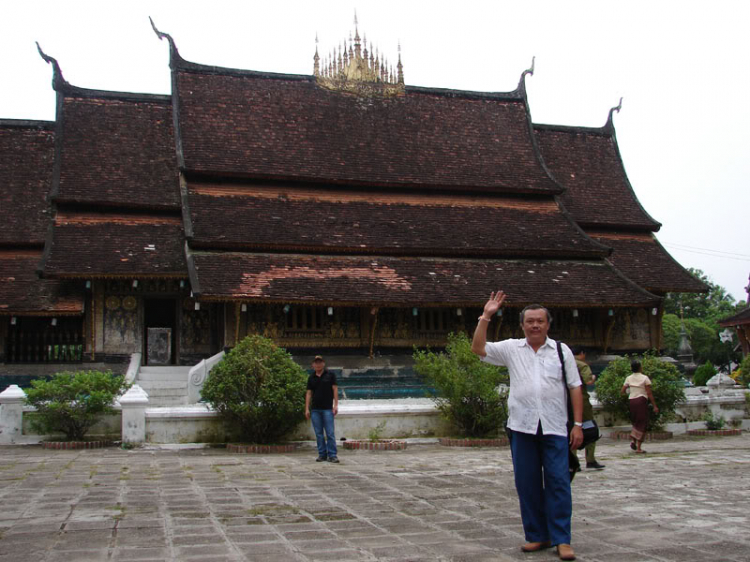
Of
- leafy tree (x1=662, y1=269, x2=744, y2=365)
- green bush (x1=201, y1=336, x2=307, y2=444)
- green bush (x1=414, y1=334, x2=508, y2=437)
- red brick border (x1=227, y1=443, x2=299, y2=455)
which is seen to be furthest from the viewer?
leafy tree (x1=662, y1=269, x2=744, y2=365)

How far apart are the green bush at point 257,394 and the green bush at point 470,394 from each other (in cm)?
223

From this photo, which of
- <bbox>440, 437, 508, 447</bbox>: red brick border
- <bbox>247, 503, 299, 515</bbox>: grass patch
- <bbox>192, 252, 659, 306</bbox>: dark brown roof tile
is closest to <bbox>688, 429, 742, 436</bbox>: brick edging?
<bbox>440, 437, 508, 447</bbox>: red brick border

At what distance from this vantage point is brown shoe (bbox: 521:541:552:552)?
5105 millimetres

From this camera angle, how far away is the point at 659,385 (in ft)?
43.5

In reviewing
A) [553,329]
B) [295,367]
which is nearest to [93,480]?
[295,367]

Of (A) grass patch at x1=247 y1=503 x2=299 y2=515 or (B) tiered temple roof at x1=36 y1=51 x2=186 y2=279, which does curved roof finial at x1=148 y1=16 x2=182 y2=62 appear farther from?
(A) grass patch at x1=247 y1=503 x2=299 y2=515

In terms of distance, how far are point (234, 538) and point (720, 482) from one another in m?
5.01

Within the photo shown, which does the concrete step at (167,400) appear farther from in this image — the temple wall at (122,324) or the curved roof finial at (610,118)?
the curved roof finial at (610,118)

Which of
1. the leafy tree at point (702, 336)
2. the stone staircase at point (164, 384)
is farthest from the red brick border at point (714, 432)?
the leafy tree at point (702, 336)

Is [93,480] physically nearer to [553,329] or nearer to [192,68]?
[553,329]

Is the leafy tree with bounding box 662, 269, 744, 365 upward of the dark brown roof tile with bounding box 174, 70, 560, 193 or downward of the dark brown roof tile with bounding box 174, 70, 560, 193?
downward

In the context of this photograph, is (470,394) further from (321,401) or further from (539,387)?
(539,387)

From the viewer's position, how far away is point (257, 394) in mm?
11750

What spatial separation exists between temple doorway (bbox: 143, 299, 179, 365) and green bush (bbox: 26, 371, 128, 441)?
6.57m
